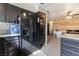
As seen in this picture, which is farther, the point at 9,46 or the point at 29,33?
the point at 29,33

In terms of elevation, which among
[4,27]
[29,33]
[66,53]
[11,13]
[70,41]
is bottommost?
[66,53]

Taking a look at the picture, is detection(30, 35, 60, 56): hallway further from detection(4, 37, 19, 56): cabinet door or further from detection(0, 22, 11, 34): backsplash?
detection(0, 22, 11, 34): backsplash

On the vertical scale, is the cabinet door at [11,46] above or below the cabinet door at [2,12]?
below

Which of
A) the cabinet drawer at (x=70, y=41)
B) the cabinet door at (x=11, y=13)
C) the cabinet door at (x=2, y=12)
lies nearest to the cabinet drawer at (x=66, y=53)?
the cabinet drawer at (x=70, y=41)

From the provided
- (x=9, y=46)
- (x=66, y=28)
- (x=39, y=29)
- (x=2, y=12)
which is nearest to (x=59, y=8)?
(x=66, y=28)

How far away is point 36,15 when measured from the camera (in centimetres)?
211

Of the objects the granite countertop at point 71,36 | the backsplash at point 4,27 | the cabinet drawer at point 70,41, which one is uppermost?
the backsplash at point 4,27

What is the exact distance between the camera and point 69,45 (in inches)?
83.4

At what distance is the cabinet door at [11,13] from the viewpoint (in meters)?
2.03

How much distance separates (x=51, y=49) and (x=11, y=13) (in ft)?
3.33

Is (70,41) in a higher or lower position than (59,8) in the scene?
lower

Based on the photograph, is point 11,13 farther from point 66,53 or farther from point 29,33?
point 66,53

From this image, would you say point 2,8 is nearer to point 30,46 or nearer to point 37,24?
point 37,24

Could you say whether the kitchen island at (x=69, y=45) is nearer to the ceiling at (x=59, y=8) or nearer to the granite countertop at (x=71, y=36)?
the granite countertop at (x=71, y=36)
